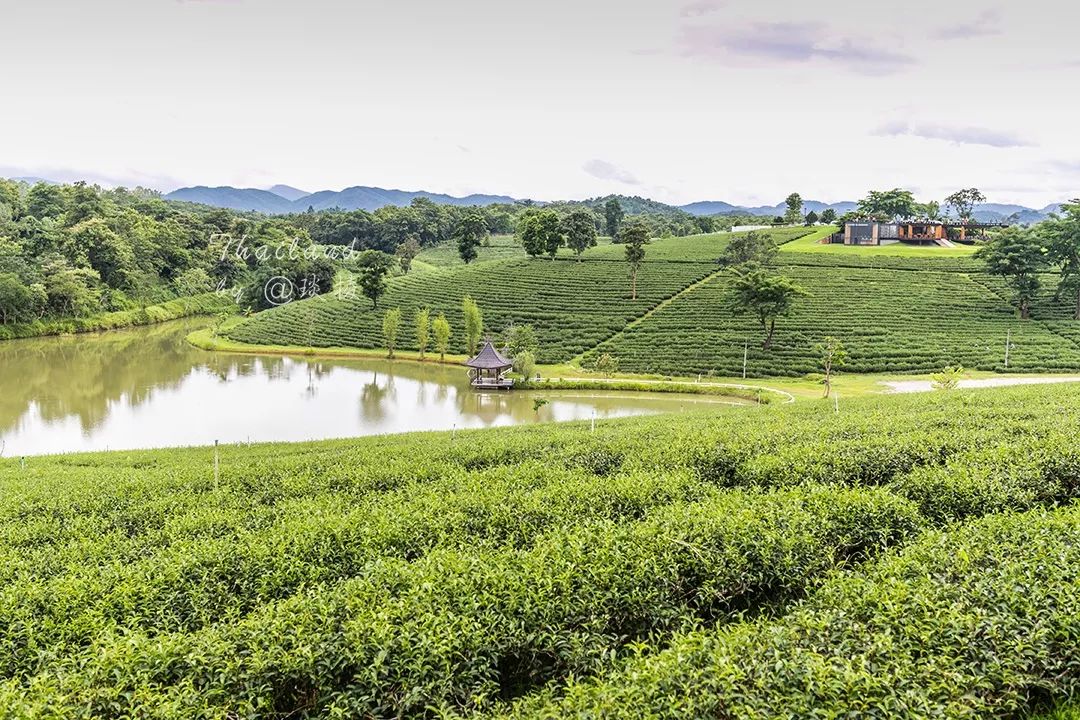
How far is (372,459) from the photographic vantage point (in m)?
11.1

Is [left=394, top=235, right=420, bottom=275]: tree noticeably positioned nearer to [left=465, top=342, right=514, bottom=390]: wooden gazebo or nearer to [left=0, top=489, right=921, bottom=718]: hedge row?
[left=465, top=342, right=514, bottom=390]: wooden gazebo

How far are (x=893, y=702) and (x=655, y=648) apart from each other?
143 centimetres

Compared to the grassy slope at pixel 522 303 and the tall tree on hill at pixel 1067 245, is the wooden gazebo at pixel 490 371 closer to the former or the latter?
the grassy slope at pixel 522 303

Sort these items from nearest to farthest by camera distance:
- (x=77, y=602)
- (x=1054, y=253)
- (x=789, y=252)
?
(x=77, y=602), (x=1054, y=253), (x=789, y=252)

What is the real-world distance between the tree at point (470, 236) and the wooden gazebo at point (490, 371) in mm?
40685

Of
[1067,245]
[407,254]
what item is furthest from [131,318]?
[1067,245]

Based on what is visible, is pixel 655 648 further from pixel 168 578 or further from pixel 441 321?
pixel 441 321

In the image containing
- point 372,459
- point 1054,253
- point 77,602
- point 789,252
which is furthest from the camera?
point 789,252

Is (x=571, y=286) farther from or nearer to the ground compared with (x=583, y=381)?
farther from the ground

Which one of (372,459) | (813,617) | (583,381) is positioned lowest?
(583,381)

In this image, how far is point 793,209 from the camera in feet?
338

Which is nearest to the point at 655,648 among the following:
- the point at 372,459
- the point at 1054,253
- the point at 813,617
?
the point at 813,617

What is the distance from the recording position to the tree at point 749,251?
5656 cm

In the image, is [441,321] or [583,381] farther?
[441,321]
